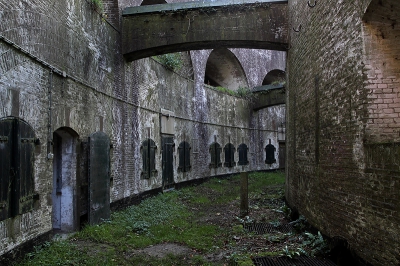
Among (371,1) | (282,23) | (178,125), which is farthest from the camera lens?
(178,125)

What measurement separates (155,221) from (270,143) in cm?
1363

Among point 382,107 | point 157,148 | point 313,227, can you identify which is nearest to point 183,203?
point 157,148

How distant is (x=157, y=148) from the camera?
11391 millimetres

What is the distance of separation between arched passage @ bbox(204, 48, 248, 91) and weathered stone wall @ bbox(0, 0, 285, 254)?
10.9ft

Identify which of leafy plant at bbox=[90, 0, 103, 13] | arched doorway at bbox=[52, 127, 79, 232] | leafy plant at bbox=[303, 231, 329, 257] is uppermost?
leafy plant at bbox=[90, 0, 103, 13]

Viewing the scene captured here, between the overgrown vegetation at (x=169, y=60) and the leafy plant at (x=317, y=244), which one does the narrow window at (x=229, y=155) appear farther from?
the leafy plant at (x=317, y=244)

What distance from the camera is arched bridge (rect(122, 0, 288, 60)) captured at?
894 cm

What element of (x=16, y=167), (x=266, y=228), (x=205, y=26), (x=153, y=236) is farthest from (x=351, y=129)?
(x=205, y=26)

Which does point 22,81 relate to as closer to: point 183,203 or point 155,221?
point 155,221

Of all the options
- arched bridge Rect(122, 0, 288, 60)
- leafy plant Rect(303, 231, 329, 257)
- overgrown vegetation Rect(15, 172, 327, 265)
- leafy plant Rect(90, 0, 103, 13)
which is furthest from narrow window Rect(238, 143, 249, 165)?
leafy plant Rect(303, 231, 329, 257)

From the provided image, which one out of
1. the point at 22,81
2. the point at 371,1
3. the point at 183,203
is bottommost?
the point at 183,203

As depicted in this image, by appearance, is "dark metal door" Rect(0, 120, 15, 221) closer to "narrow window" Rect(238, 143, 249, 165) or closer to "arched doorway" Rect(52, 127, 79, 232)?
"arched doorway" Rect(52, 127, 79, 232)

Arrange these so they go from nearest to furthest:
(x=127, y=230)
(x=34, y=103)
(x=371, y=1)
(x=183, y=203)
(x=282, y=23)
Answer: (x=371, y=1), (x=34, y=103), (x=127, y=230), (x=282, y=23), (x=183, y=203)

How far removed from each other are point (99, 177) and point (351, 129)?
5248 millimetres
